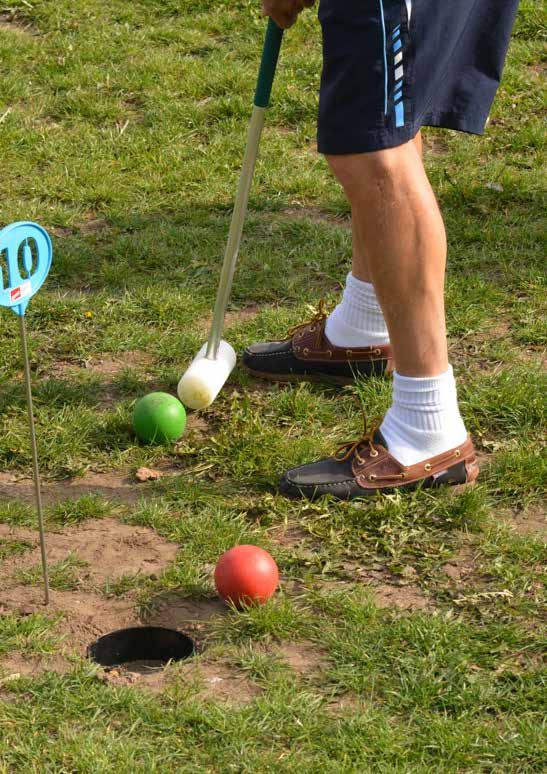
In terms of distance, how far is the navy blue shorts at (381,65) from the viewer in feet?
10.0

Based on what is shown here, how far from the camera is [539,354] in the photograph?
4441 millimetres

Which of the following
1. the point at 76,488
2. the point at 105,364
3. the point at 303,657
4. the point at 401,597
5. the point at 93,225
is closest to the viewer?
the point at 303,657

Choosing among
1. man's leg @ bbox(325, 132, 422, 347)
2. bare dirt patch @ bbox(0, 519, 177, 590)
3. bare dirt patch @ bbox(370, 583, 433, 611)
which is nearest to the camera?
bare dirt patch @ bbox(370, 583, 433, 611)

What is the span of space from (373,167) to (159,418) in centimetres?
116

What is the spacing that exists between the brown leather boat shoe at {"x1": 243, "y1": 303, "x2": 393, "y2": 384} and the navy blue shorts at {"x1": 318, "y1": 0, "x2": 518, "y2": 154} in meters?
1.11

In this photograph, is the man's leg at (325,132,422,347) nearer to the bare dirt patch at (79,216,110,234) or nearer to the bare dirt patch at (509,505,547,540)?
the bare dirt patch at (509,505,547,540)

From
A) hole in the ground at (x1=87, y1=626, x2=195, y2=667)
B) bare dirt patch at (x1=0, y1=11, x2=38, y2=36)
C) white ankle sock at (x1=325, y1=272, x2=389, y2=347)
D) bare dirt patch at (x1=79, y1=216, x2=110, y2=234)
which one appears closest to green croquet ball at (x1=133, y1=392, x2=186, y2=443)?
white ankle sock at (x1=325, y1=272, x2=389, y2=347)

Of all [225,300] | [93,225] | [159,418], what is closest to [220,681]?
[159,418]

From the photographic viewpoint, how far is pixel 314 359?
14.0ft

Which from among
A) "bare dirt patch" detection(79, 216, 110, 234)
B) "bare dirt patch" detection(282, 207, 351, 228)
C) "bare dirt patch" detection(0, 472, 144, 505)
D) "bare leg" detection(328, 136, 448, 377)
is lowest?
"bare dirt patch" detection(0, 472, 144, 505)

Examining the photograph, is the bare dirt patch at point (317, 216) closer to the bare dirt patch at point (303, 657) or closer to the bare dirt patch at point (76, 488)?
the bare dirt patch at point (76, 488)

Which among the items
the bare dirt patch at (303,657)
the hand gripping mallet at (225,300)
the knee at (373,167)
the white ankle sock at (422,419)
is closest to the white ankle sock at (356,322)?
the hand gripping mallet at (225,300)

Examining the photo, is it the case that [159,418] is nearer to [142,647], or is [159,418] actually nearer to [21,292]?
[142,647]

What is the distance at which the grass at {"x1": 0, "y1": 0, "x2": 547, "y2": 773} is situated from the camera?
8.96ft
